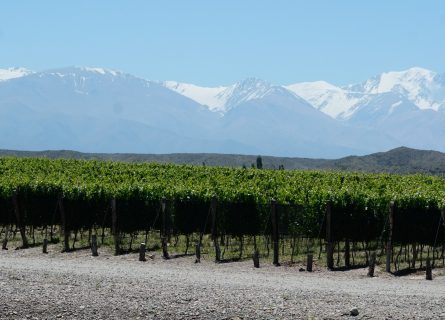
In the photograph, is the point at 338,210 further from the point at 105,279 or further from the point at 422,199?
the point at 105,279

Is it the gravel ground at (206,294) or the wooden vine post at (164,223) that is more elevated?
the wooden vine post at (164,223)

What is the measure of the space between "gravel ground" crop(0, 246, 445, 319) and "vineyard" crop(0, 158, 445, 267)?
12.8 feet

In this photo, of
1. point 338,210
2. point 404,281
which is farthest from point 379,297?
point 338,210

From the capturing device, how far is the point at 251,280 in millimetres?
27859

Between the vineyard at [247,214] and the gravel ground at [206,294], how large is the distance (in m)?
3.90

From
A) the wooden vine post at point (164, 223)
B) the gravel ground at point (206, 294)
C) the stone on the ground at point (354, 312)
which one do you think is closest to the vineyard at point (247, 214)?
the wooden vine post at point (164, 223)

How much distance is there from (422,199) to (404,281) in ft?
22.3

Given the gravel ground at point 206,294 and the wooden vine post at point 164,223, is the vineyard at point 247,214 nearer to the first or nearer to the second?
the wooden vine post at point 164,223

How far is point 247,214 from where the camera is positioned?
127ft

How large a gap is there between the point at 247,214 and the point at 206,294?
1656 cm

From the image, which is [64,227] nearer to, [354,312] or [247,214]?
[247,214]

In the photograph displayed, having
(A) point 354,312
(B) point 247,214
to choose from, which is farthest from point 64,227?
(A) point 354,312

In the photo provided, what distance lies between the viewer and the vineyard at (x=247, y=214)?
114 ft

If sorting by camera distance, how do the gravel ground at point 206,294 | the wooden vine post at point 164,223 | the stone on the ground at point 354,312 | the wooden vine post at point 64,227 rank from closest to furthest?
the stone on the ground at point 354,312 < the gravel ground at point 206,294 < the wooden vine post at point 164,223 < the wooden vine post at point 64,227
